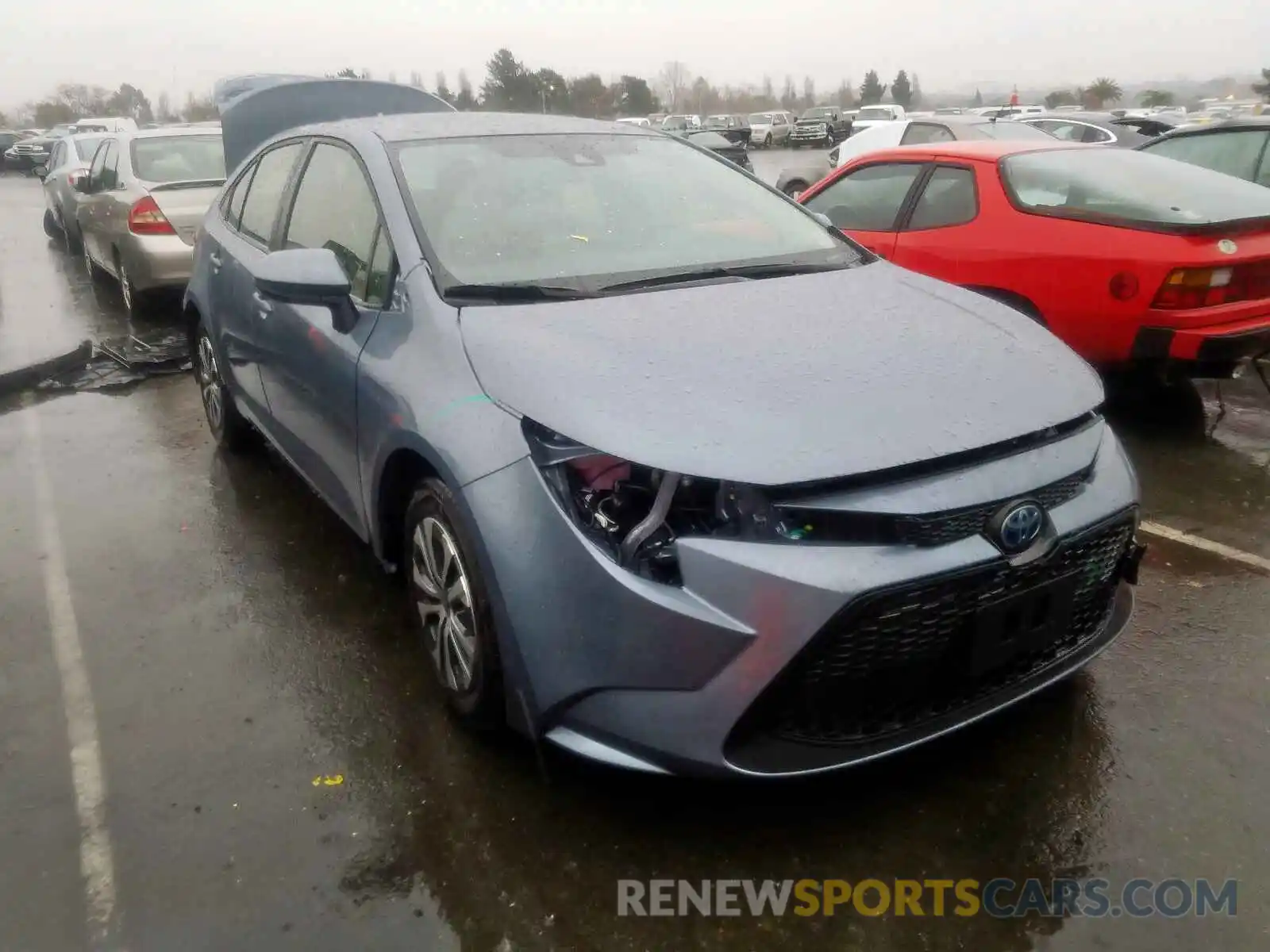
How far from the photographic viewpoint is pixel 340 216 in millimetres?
3473

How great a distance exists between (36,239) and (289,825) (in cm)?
1599

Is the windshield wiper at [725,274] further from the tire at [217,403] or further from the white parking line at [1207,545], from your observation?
the tire at [217,403]

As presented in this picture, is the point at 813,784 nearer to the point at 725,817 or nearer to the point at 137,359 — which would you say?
the point at 725,817

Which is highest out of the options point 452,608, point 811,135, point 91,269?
point 452,608

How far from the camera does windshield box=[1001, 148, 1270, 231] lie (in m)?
4.72

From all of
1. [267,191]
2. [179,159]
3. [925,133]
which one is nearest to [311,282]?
[267,191]

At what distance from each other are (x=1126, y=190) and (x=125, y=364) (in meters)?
6.29

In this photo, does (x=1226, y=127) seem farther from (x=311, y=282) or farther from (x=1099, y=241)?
(x=311, y=282)

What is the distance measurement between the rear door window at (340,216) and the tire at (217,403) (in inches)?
50.0

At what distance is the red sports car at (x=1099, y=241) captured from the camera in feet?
14.8

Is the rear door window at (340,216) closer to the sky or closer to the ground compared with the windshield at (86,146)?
closer to the sky

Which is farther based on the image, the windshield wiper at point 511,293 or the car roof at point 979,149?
the car roof at point 979,149

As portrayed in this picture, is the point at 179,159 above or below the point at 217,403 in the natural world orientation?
above

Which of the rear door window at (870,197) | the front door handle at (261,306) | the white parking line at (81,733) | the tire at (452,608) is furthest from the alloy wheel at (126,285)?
the tire at (452,608)
